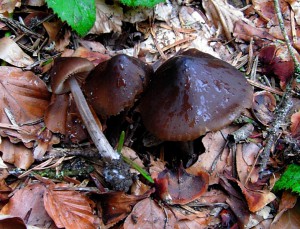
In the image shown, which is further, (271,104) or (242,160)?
(271,104)

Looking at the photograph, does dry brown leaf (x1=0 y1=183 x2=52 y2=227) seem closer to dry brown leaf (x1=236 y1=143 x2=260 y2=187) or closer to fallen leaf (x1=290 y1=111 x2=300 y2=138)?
dry brown leaf (x1=236 y1=143 x2=260 y2=187)

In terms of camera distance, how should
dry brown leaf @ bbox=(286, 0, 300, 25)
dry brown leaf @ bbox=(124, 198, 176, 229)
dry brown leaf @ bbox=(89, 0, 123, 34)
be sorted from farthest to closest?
dry brown leaf @ bbox=(286, 0, 300, 25)
dry brown leaf @ bbox=(89, 0, 123, 34)
dry brown leaf @ bbox=(124, 198, 176, 229)

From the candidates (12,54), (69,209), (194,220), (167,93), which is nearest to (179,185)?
(194,220)

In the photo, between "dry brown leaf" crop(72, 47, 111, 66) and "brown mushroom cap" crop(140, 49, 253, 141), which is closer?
"brown mushroom cap" crop(140, 49, 253, 141)

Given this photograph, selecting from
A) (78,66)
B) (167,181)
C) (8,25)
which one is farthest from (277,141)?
(8,25)

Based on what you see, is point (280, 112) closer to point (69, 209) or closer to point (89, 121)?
point (89, 121)

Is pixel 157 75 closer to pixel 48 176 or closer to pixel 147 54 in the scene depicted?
pixel 147 54

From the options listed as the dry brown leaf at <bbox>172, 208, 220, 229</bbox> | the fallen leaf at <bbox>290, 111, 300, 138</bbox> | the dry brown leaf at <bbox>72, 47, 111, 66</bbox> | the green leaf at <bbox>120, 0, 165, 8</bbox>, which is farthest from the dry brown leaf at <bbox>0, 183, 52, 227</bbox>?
the fallen leaf at <bbox>290, 111, 300, 138</bbox>
